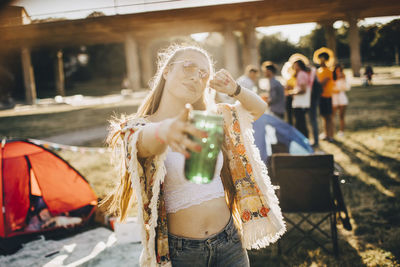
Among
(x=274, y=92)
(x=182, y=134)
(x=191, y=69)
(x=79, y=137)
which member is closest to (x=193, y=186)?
(x=191, y=69)

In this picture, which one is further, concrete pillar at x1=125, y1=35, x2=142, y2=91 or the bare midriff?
concrete pillar at x1=125, y1=35, x2=142, y2=91

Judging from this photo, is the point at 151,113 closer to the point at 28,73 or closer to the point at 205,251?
the point at 205,251

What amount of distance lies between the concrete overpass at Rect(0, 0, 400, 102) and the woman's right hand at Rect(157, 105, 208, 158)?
1607 centimetres

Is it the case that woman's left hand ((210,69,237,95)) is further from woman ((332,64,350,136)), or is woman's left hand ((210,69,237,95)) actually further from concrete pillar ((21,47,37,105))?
concrete pillar ((21,47,37,105))

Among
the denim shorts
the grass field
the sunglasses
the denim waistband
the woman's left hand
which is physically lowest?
the grass field

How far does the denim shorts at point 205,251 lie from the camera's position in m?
1.62

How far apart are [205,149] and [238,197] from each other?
929mm

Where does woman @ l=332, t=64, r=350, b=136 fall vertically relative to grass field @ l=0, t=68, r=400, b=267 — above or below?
above

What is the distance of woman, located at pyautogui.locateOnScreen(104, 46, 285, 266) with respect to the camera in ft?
5.08

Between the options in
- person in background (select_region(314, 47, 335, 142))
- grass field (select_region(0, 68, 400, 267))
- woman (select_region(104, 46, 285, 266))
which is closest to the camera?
woman (select_region(104, 46, 285, 266))

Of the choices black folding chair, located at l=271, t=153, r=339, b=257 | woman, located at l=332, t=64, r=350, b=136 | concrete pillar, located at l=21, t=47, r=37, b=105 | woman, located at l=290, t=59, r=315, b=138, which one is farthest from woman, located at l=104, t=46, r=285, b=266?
concrete pillar, located at l=21, t=47, r=37, b=105

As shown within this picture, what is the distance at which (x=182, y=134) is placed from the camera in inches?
39.0

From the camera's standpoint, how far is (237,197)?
5.99 feet

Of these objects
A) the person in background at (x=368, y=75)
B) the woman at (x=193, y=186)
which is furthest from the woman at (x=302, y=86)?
the person in background at (x=368, y=75)
